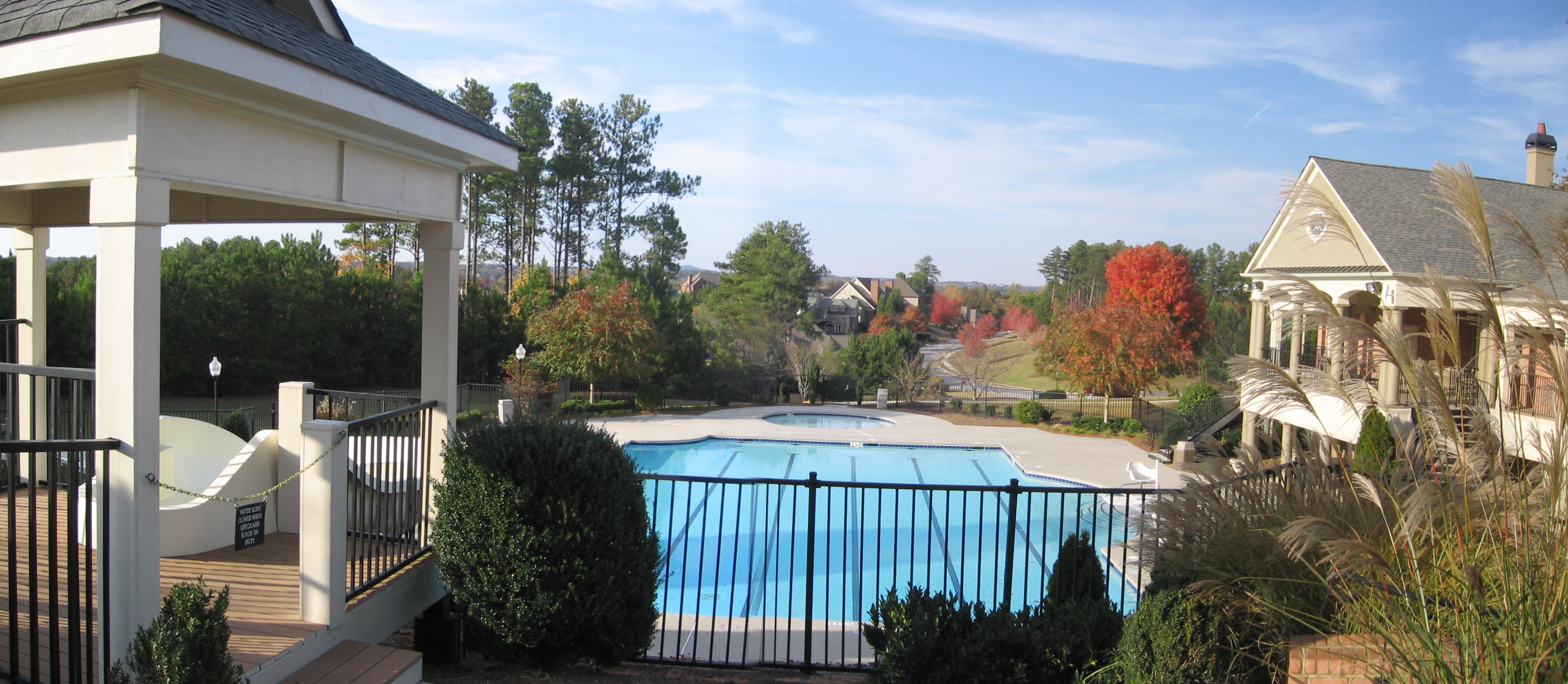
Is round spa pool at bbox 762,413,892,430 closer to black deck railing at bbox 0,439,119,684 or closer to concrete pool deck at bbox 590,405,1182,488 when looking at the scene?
concrete pool deck at bbox 590,405,1182,488

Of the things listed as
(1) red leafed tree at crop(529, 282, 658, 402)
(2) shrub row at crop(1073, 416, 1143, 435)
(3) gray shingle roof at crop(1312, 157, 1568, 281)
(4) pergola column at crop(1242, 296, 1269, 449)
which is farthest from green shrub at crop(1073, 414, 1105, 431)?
(1) red leafed tree at crop(529, 282, 658, 402)

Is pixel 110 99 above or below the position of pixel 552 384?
above

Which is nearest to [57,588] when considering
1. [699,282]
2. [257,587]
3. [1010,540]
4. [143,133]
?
[257,587]

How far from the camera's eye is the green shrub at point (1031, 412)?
2467 cm

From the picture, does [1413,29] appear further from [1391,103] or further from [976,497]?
[976,497]

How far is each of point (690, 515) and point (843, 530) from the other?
215 centimetres

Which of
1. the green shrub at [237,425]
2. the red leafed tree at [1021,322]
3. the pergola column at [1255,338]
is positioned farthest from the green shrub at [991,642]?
the red leafed tree at [1021,322]

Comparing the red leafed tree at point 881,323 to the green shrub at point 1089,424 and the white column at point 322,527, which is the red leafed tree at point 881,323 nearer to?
the green shrub at point 1089,424

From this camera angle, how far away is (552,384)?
25.4 m

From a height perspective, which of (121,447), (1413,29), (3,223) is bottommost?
(121,447)

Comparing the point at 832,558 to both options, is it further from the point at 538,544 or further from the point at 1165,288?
the point at 1165,288

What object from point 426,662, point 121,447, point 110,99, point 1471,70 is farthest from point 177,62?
point 1471,70

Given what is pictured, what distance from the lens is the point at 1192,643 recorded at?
12.4 feet

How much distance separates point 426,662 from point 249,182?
106 inches
